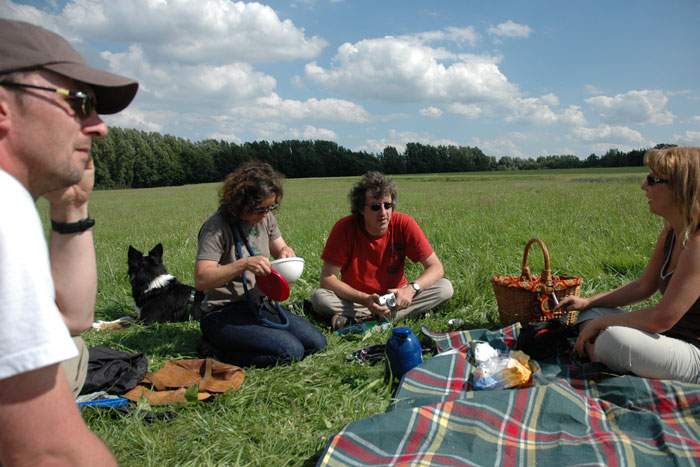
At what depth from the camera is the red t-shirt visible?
16.3 feet

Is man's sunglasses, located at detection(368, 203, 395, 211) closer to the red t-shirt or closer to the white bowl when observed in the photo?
the red t-shirt

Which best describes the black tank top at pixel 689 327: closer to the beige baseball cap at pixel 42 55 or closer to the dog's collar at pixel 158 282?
the beige baseball cap at pixel 42 55

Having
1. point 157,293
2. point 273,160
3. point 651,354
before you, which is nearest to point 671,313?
point 651,354

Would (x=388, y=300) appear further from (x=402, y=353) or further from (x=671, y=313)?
(x=671, y=313)

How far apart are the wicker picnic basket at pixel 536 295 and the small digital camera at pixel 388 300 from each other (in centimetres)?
89

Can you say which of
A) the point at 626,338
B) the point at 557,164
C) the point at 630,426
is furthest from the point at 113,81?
the point at 557,164

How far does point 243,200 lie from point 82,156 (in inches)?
101

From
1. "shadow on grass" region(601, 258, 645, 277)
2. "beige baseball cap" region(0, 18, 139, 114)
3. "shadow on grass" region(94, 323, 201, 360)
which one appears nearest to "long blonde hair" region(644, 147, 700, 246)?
"shadow on grass" region(601, 258, 645, 277)

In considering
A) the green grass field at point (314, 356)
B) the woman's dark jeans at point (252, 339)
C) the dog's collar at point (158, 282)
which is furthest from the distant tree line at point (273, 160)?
the woman's dark jeans at point (252, 339)

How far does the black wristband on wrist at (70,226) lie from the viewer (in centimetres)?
216

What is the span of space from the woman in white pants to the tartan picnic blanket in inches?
5.2

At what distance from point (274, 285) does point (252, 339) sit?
0.43 meters

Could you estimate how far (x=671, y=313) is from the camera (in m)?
3.09

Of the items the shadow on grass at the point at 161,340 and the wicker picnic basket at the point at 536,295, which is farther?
the shadow on grass at the point at 161,340
